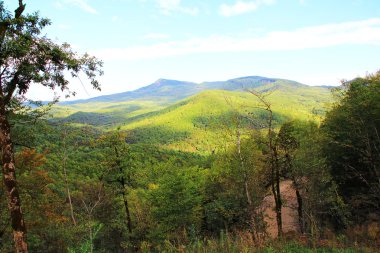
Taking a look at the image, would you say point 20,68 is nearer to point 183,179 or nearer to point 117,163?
point 117,163

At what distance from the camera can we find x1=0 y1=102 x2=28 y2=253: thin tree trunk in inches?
362

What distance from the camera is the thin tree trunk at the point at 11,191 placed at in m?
9.20

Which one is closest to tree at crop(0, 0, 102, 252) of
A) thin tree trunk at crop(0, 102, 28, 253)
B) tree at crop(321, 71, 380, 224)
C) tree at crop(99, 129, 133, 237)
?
thin tree trunk at crop(0, 102, 28, 253)

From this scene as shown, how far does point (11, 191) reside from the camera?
9320mm

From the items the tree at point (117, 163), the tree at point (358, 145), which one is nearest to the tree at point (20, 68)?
the tree at point (117, 163)

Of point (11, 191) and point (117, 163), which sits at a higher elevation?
point (11, 191)

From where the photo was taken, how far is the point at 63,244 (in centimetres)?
2750

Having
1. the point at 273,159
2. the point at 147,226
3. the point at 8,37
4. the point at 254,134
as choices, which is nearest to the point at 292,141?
the point at 273,159

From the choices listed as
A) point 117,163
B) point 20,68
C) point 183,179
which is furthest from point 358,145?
point 20,68

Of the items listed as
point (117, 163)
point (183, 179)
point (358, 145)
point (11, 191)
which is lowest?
point (183, 179)

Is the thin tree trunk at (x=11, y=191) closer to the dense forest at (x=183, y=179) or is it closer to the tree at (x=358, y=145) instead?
the dense forest at (x=183, y=179)

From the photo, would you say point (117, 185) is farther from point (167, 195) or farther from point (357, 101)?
point (357, 101)

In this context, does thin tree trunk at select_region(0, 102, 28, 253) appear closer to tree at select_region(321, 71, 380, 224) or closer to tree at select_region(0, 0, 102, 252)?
tree at select_region(0, 0, 102, 252)

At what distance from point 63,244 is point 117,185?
7853 millimetres
